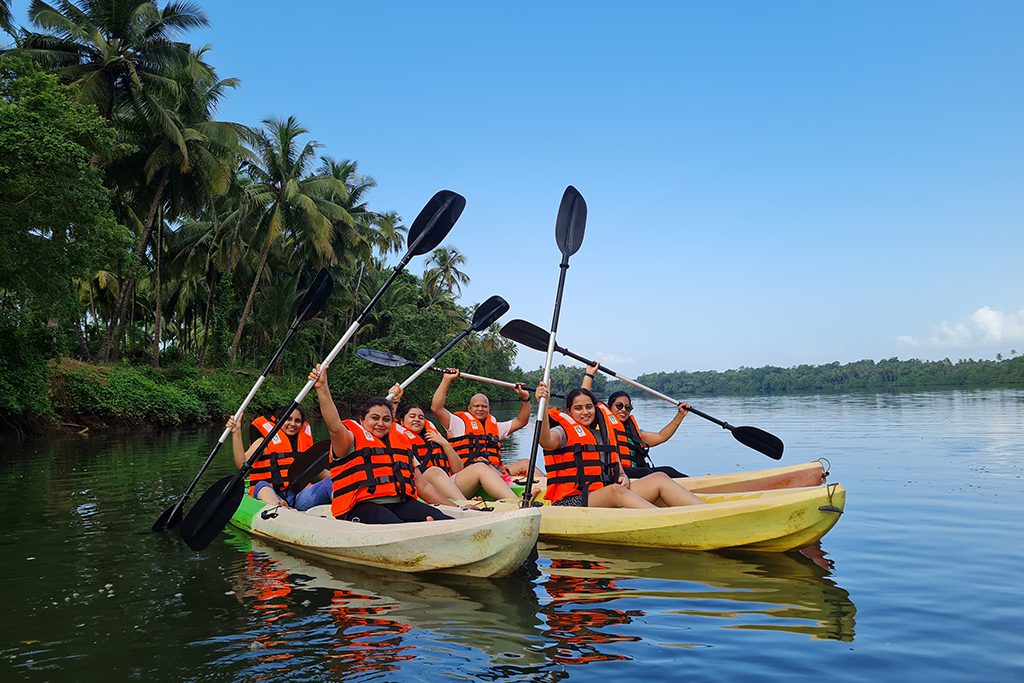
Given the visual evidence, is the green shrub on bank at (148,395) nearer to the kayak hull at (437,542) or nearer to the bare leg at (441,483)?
the bare leg at (441,483)

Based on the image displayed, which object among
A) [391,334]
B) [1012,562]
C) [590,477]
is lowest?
[1012,562]

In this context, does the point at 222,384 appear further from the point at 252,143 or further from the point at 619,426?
the point at 619,426

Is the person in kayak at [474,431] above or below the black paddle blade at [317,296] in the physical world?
below

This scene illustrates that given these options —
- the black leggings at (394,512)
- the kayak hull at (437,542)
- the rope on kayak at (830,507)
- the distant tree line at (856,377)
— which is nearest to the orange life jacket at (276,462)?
the kayak hull at (437,542)

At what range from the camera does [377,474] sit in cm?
537

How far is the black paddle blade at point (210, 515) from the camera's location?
565 cm

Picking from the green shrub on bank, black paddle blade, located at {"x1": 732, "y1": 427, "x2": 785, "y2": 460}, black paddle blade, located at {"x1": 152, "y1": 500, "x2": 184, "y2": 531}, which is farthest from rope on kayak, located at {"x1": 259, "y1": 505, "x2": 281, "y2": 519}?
the green shrub on bank

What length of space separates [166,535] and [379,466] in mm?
2567

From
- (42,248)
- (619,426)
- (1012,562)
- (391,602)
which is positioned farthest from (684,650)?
(42,248)

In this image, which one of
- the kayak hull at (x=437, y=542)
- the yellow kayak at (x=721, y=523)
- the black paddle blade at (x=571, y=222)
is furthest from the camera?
the black paddle blade at (x=571, y=222)

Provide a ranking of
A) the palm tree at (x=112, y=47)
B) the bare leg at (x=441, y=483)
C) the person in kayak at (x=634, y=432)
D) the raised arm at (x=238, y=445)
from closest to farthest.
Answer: the raised arm at (x=238, y=445)
the bare leg at (x=441, y=483)
the person in kayak at (x=634, y=432)
the palm tree at (x=112, y=47)

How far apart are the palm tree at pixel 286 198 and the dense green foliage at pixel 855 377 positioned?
5125 centimetres

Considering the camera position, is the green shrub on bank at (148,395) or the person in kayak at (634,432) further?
the green shrub on bank at (148,395)

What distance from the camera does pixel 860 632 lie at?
151 inches
